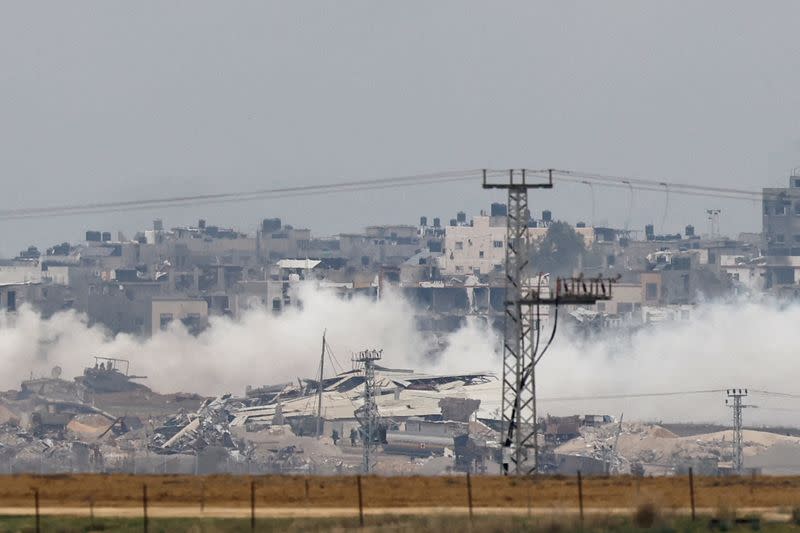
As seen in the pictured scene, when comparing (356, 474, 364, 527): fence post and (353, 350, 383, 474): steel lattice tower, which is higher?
(356, 474, 364, 527): fence post

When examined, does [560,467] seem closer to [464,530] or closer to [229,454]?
[229,454]

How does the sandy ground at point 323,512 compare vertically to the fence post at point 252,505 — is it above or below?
below

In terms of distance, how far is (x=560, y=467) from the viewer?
7495 inches

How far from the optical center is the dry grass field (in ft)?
216

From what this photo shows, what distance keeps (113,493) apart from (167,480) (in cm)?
223

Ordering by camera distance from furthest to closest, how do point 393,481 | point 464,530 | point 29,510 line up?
A: point 393,481
point 29,510
point 464,530

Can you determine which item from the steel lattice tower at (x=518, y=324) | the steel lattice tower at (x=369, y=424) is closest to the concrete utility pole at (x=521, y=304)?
the steel lattice tower at (x=518, y=324)

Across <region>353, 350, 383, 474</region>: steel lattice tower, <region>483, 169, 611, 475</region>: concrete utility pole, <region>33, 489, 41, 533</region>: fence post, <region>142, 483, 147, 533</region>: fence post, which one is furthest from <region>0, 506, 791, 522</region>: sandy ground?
<region>353, 350, 383, 474</region>: steel lattice tower

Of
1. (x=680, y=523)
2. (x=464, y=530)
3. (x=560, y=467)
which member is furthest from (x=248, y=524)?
(x=560, y=467)

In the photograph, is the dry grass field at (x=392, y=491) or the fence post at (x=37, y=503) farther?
the dry grass field at (x=392, y=491)

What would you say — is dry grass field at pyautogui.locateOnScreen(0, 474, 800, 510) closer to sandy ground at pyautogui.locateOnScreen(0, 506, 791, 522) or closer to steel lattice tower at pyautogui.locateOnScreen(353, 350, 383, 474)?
sandy ground at pyautogui.locateOnScreen(0, 506, 791, 522)

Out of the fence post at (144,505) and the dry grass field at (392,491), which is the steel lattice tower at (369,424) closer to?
the dry grass field at (392,491)

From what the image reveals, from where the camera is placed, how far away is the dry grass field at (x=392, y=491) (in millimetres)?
65875

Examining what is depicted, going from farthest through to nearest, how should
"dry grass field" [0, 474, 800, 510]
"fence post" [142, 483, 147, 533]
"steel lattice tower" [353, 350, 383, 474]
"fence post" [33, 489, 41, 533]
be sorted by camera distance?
"steel lattice tower" [353, 350, 383, 474] < "dry grass field" [0, 474, 800, 510] < "fence post" [142, 483, 147, 533] < "fence post" [33, 489, 41, 533]
